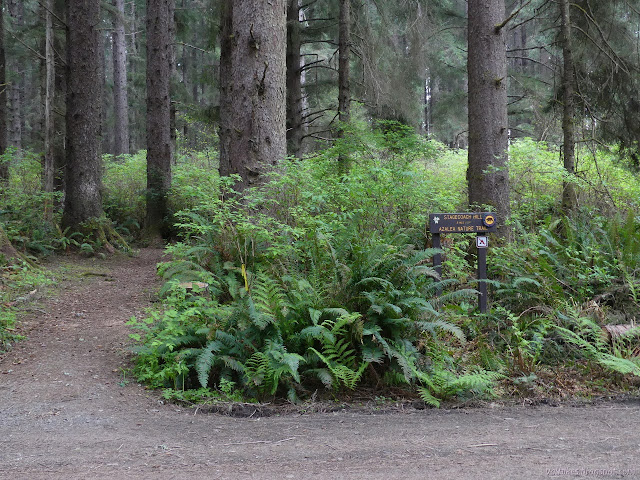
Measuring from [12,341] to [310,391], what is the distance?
11.7 feet

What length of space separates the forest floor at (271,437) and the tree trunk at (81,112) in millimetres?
7247

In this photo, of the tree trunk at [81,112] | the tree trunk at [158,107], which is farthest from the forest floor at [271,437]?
the tree trunk at [158,107]

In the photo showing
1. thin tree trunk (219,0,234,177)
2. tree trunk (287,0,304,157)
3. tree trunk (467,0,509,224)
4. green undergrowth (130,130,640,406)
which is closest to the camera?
green undergrowth (130,130,640,406)

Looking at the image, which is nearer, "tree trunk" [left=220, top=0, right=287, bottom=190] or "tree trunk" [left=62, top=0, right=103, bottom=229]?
"tree trunk" [left=220, top=0, right=287, bottom=190]

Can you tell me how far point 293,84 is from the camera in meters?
15.1

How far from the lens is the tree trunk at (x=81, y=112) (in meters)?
11.6

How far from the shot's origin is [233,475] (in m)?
3.24

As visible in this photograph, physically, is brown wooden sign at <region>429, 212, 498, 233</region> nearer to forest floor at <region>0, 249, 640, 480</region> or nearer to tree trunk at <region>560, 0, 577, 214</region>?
forest floor at <region>0, 249, 640, 480</region>

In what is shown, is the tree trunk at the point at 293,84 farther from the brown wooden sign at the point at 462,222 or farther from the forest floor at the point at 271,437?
the forest floor at the point at 271,437

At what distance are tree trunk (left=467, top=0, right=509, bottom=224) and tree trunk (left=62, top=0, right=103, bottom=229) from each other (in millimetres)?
8442

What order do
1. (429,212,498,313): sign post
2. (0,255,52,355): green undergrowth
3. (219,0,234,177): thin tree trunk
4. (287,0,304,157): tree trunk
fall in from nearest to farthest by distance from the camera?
(0,255,52,355): green undergrowth → (429,212,498,313): sign post → (219,0,234,177): thin tree trunk → (287,0,304,157): tree trunk

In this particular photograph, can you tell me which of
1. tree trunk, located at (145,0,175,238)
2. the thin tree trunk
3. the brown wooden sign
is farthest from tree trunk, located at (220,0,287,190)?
tree trunk, located at (145,0,175,238)

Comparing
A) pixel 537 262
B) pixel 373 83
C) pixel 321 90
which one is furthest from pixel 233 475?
pixel 321 90

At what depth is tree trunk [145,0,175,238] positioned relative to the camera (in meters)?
14.2
